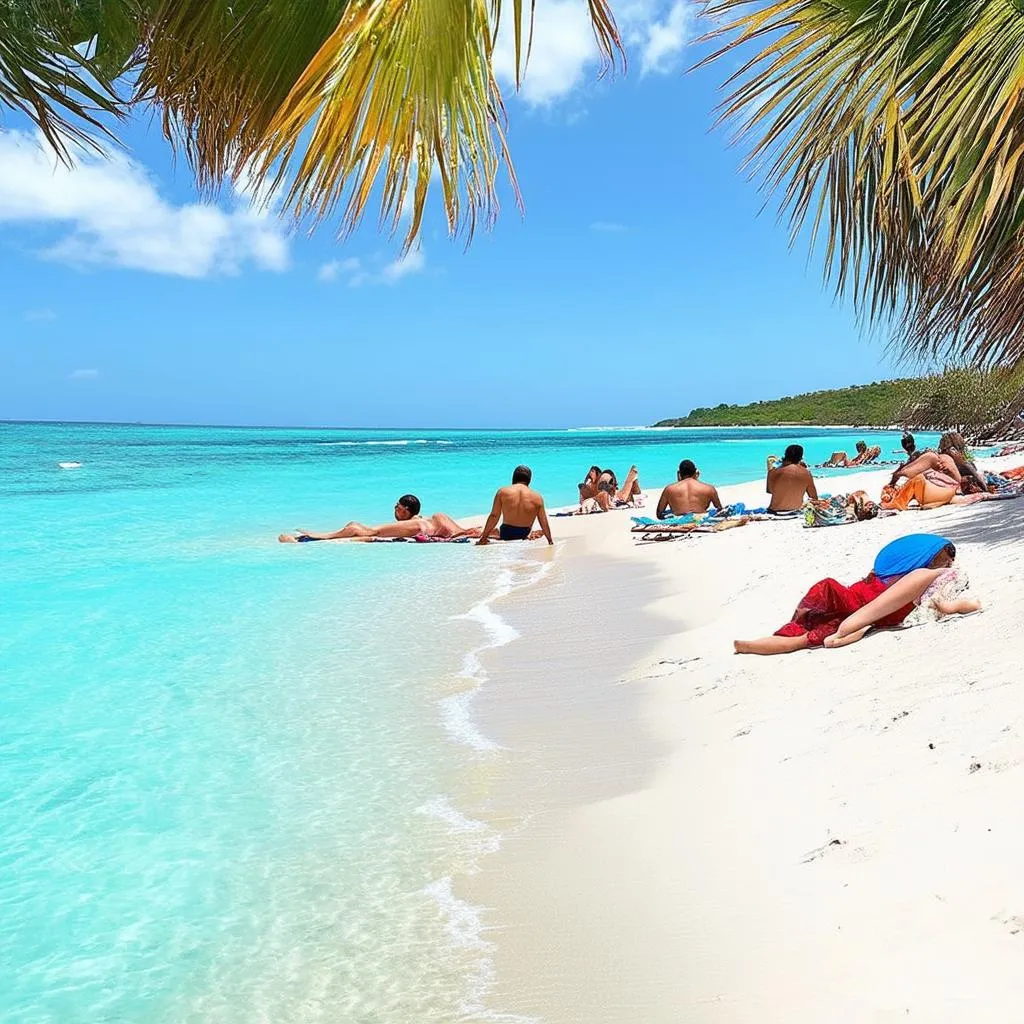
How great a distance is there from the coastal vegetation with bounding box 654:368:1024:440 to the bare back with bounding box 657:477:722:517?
327cm

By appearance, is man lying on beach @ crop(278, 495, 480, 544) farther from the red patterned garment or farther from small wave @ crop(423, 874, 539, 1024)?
small wave @ crop(423, 874, 539, 1024)

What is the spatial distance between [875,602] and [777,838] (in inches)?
94.8

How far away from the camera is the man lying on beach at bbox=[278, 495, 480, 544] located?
13.1m

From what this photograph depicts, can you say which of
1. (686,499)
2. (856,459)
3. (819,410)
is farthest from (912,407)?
(819,410)

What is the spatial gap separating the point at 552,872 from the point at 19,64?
3.05 meters

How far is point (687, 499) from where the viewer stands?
12977 millimetres

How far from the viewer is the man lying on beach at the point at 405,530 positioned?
43.1 feet

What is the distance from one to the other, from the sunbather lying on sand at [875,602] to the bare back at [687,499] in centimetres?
772

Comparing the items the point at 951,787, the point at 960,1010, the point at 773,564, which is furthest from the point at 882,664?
the point at 773,564

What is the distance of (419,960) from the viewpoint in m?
2.55

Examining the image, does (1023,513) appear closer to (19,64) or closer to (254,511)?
(19,64)

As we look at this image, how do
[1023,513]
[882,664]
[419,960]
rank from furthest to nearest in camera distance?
[1023,513]
[882,664]
[419,960]

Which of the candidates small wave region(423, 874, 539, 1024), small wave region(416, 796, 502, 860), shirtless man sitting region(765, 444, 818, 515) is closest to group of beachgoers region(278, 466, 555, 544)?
shirtless man sitting region(765, 444, 818, 515)

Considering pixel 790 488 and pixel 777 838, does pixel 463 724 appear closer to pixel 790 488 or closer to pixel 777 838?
pixel 777 838
